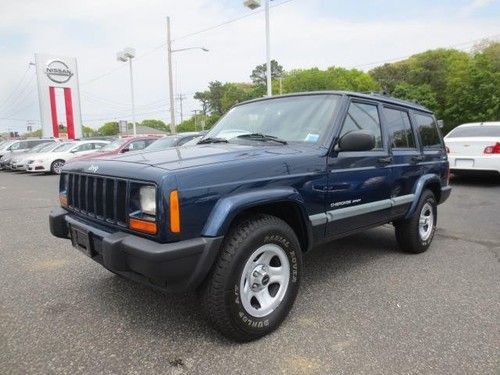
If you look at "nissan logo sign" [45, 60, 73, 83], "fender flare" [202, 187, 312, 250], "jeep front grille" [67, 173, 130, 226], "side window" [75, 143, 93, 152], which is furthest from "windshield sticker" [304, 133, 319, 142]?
"nissan logo sign" [45, 60, 73, 83]

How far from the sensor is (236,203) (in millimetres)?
2686

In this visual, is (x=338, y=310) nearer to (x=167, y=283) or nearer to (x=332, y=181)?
(x=332, y=181)

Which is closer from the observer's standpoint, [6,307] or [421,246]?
[6,307]

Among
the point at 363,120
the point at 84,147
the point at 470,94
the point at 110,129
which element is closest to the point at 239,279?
the point at 363,120

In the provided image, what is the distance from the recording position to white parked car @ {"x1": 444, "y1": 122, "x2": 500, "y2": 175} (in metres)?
9.20

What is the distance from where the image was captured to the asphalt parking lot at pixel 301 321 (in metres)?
2.63

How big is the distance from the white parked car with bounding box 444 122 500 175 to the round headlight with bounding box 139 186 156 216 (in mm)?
8803

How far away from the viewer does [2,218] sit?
24.1ft

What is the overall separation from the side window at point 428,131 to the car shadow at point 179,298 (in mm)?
1353

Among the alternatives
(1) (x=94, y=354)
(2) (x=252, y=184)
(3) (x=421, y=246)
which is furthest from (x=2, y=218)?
(3) (x=421, y=246)

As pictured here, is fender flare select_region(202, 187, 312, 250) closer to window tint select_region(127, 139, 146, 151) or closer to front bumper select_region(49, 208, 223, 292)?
front bumper select_region(49, 208, 223, 292)

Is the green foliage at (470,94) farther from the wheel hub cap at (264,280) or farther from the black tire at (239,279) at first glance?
the black tire at (239,279)

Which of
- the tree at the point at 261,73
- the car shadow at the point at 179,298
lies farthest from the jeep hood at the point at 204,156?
the tree at the point at 261,73

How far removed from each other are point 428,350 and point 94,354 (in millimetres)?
2173
